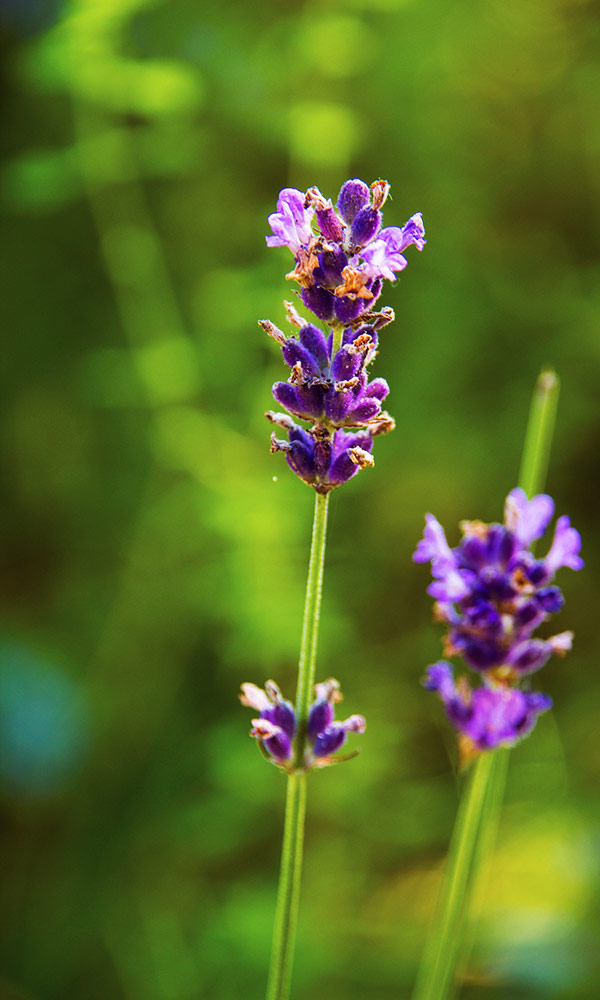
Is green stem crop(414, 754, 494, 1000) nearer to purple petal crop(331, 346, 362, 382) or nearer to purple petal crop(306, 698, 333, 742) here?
purple petal crop(306, 698, 333, 742)

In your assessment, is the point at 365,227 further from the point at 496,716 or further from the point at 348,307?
the point at 496,716

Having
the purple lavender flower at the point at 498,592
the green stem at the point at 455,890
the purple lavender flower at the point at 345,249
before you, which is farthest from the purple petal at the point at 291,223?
the green stem at the point at 455,890

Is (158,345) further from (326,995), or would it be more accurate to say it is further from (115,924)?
(326,995)

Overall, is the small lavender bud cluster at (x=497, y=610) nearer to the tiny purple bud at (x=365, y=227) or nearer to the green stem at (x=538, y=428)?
the green stem at (x=538, y=428)

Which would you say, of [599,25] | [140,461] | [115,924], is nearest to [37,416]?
[140,461]

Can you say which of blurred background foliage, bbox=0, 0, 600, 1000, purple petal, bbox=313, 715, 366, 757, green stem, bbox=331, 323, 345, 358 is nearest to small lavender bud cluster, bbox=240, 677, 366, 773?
purple petal, bbox=313, 715, 366, 757

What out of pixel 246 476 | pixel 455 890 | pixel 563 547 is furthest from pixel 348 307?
pixel 246 476
